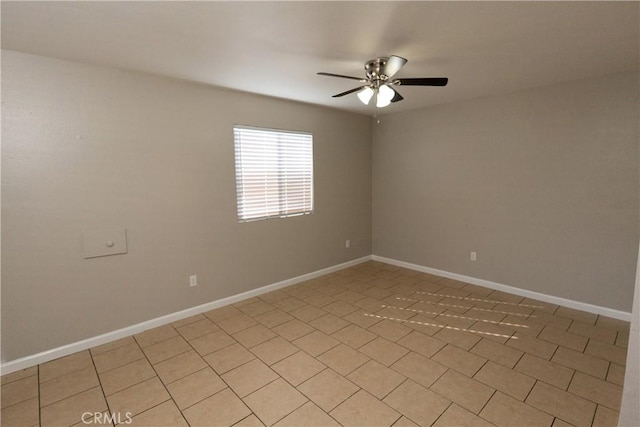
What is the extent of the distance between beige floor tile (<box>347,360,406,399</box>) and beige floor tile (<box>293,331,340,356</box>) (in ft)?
1.25

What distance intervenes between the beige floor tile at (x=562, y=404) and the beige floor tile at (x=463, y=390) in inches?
10.4

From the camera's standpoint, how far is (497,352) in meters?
2.50

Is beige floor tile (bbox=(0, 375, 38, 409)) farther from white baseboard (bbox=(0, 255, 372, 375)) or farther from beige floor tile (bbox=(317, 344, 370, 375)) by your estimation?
beige floor tile (bbox=(317, 344, 370, 375))

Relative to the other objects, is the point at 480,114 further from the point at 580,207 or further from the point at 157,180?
the point at 157,180

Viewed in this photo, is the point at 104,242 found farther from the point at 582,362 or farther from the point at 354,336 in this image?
the point at 582,362

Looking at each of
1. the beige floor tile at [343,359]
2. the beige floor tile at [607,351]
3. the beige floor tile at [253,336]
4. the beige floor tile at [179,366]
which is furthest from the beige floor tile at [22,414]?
the beige floor tile at [607,351]

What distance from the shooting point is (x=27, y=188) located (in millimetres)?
2285

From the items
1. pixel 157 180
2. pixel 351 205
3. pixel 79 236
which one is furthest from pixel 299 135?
pixel 79 236

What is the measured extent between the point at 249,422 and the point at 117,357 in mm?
1404

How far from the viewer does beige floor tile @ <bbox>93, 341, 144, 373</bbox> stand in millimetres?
2369

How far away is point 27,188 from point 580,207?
496cm

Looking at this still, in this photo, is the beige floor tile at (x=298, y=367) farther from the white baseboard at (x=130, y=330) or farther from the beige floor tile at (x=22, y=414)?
the beige floor tile at (x=22, y=414)

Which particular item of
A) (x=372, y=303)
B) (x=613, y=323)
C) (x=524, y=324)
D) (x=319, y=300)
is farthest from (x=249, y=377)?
(x=613, y=323)

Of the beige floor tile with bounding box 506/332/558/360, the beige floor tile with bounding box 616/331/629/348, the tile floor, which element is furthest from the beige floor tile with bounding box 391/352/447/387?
the beige floor tile with bounding box 616/331/629/348
